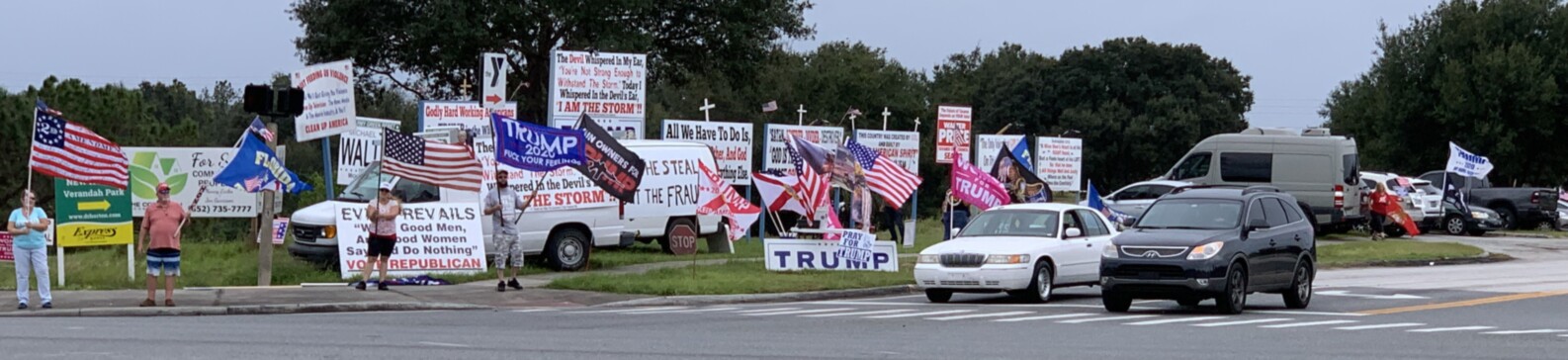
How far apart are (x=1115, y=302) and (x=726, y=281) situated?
5.65 metres

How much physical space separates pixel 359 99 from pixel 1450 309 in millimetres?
41872

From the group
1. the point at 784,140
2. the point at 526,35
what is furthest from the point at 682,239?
the point at 526,35

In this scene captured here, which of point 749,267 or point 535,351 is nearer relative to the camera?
point 535,351

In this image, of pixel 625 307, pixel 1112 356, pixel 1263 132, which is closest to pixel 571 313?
pixel 625 307

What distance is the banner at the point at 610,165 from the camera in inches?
1017

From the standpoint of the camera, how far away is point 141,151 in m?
31.2

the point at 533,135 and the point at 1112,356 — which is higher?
the point at 533,135

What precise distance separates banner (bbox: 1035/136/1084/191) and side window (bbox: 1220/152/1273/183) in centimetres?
381

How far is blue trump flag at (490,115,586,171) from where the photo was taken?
25.3m

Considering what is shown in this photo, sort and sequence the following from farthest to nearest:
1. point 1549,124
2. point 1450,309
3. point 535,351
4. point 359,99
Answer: point 1549,124 < point 359,99 < point 1450,309 < point 535,351

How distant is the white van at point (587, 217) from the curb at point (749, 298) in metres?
5.07

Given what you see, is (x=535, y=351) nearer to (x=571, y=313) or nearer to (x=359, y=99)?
(x=571, y=313)

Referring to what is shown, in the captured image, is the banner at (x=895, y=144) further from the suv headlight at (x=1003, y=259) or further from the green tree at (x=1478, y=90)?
the green tree at (x=1478, y=90)

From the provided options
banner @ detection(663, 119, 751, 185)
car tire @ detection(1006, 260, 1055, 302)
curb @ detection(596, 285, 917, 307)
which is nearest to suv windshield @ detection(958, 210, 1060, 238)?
car tire @ detection(1006, 260, 1055, 302)
